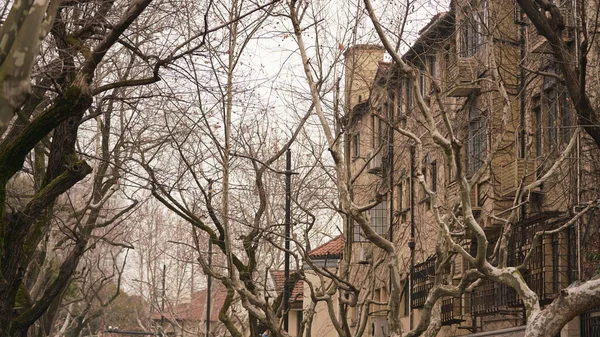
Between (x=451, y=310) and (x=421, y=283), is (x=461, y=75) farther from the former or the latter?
(x=421, y=283)

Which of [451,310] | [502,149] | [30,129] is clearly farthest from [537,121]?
[30,129]

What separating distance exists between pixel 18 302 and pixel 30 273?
8595mm

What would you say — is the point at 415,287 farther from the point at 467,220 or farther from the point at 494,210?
the point at 467,220

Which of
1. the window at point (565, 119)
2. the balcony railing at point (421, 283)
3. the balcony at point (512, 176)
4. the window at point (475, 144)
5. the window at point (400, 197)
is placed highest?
the window at point (400, 197)

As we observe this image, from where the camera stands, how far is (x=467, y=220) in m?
15.1

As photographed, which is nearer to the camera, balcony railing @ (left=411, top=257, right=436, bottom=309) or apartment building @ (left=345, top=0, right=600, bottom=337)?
apartment building @ (left=345, top=0, right=600, bottom=337)

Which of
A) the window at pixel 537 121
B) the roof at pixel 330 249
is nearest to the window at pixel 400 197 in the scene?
the roof at pixel 330 249

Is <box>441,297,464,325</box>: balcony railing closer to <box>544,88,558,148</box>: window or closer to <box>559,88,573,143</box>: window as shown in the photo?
<box>544,88,558,148</box>: window

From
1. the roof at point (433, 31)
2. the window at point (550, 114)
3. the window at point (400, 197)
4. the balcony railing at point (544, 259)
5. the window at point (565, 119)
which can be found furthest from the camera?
the window at point (400, 197)

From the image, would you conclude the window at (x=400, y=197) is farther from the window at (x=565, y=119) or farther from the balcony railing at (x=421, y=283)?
the window at (x=565, y=119)

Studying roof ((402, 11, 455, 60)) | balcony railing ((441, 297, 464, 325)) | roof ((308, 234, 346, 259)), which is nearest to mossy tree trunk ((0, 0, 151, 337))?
roof ((402, 11, 455, 60))

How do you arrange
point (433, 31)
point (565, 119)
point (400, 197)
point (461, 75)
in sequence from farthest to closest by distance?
1. point (400, 197)
2. point (433, 31)
3. point (461, 75)
4. point (565, 119)

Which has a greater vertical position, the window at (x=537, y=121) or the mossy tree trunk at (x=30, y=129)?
the window at (x=537, y=121)

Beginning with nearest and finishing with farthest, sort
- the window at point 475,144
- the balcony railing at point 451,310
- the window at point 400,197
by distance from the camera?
the window at point 475,144, the balcony railing at point 451,310, the window at point 400,197
